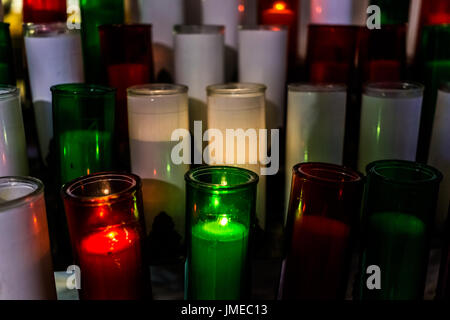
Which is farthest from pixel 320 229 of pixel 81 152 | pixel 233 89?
pixel 81 152

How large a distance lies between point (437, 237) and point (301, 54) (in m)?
0.47

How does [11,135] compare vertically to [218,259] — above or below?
above

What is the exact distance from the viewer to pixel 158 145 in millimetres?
632

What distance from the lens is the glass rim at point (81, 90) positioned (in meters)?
0.61

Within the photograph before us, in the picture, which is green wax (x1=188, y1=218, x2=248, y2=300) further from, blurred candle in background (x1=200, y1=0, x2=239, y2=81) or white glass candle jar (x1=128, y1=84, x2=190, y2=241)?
blurred candle in background (x1=200, y1=0, x2=239, y2=81)

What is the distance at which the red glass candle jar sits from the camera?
0.78 m

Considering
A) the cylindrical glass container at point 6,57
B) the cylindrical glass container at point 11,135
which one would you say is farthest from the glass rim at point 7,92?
the cylindrical glass container at point 6,57

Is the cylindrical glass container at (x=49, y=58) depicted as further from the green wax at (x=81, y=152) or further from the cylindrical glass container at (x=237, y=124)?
the cylindrical glass container at (x=237, y=124)

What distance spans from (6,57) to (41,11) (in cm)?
11

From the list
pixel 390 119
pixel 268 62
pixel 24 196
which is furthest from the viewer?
pixel 268 62

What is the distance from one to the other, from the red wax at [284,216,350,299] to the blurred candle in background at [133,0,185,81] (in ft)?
1.51

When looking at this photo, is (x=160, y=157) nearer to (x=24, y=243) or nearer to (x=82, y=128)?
(x=82, y=128)

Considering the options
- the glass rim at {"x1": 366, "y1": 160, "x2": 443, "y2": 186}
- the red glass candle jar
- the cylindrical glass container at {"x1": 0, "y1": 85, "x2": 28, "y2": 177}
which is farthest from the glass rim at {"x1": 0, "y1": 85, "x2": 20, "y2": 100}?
the red glass candle jar
